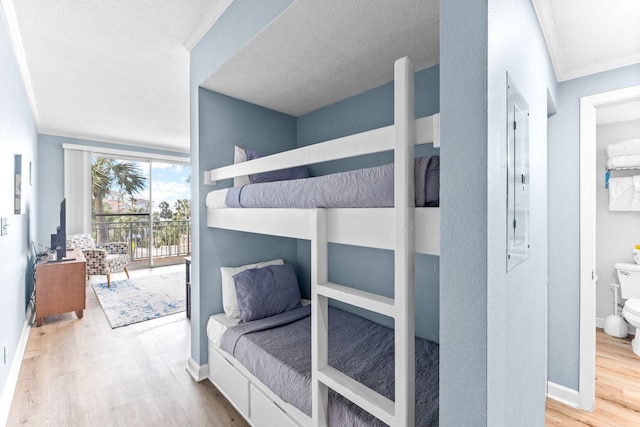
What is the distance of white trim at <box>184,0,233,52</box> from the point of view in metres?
1.87

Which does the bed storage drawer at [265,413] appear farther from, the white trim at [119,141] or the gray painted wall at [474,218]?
the white trim at [119,141]

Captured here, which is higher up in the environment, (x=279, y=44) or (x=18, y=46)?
(x=18, y=46)

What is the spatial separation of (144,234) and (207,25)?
5393mm

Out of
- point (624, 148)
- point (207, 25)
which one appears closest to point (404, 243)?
point (207, 25)

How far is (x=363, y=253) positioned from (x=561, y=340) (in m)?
1.56

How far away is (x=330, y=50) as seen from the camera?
5.97 feet

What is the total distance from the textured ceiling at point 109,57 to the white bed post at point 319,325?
5.37ft

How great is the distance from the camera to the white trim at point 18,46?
1875 mm

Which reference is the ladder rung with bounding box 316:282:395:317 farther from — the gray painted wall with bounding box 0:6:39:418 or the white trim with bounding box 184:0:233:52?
the gray painted wall with bounding box 0:6:39:418

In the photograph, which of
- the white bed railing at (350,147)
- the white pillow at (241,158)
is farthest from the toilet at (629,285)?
the white pillow at (241,158)

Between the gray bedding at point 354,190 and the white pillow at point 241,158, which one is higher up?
the white pillow at point 241,158

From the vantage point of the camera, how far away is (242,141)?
8.50 feet

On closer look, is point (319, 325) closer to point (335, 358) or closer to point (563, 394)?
point (335, 358)

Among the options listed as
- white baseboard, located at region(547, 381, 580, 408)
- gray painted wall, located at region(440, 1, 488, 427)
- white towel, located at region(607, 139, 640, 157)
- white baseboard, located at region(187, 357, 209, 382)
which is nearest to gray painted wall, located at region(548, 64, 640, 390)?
white baseboard, located at region(547, 381, 580, 408)
